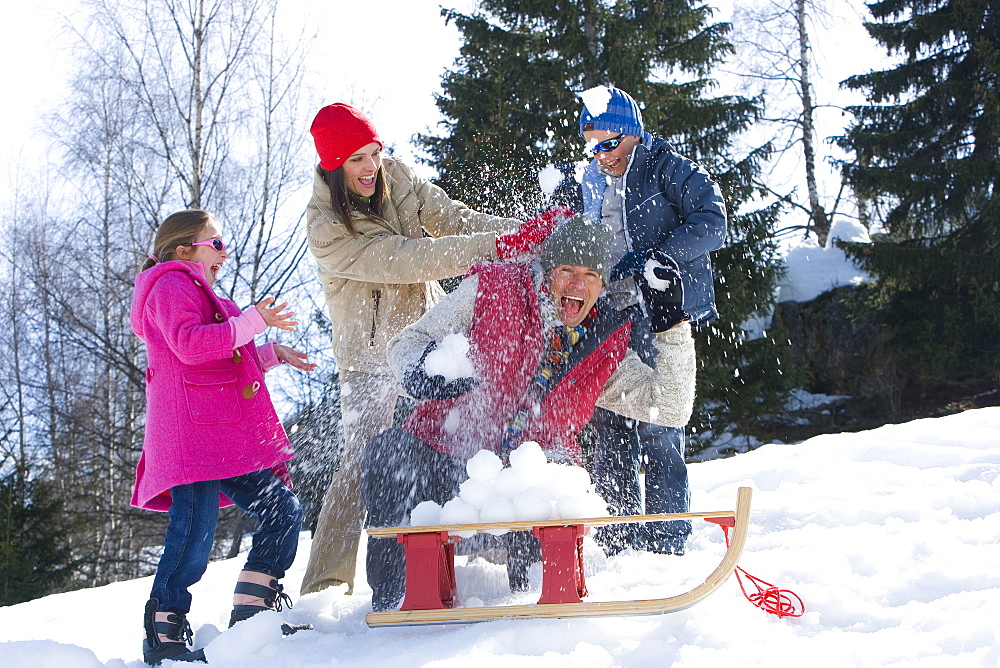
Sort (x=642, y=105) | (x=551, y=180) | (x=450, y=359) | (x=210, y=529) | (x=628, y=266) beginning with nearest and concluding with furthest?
(x=210, y=529) < (x=450, y=359) < (x=628, y=266) < (x=551, y=180) < (x=642, y=105)

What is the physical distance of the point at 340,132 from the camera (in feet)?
9.57

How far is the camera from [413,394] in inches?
104

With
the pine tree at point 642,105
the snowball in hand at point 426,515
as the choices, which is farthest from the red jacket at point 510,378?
the pine tree at point 642,105

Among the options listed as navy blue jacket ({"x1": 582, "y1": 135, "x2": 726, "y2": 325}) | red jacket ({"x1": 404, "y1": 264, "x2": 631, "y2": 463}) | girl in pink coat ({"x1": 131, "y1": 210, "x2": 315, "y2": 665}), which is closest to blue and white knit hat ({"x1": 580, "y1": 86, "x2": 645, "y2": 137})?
navy blue jacket ({"x1": 582, "y1": 135, "x2": 726, "y2": 325})

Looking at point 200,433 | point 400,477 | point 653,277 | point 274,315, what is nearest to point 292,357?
point 274,315

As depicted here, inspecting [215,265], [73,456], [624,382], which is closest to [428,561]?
[624,382]

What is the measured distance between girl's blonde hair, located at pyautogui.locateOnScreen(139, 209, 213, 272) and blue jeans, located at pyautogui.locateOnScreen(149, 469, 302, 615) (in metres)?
0.75

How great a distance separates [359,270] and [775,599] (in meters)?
1.74

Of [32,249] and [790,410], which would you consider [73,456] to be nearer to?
[32,249]

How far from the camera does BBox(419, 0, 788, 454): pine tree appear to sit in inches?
335

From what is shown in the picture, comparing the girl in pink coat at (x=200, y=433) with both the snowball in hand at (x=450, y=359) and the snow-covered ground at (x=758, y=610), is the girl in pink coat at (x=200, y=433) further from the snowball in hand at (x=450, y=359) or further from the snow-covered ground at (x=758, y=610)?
the snowball in hand at (x=450, y=359)

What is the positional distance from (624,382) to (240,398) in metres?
1.28

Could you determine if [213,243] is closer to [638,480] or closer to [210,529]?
[210,529]

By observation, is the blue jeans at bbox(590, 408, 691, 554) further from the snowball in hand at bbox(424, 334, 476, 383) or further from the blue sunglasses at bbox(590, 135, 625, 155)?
the blue sunglasses at bbox(590, 135, 625, 155)
